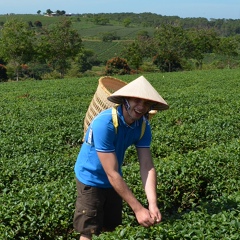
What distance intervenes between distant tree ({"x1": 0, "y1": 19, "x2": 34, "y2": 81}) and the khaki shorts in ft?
134

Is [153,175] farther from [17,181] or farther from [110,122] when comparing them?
[17,181]

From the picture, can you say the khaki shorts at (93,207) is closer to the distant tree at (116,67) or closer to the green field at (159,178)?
the green field at (159,178)

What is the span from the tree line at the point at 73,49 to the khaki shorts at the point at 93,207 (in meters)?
41.0

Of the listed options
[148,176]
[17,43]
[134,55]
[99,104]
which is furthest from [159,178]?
[134,55]

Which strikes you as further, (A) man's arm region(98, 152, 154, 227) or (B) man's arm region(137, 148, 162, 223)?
(B) man's arm region(137, 148, 162, 223)

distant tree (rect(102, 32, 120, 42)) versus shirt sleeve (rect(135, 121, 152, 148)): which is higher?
shirt sleeve (rect(135, 121, 152, 148))

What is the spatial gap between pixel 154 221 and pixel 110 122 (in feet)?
3.14

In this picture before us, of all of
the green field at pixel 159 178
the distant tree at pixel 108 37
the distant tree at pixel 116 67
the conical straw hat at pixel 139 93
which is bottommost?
the distant tree at pixel 116 67

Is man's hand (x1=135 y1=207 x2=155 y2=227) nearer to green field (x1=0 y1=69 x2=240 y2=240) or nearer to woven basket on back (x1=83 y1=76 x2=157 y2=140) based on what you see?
green field (x1=0 y1=69 x2=240 y2=240)

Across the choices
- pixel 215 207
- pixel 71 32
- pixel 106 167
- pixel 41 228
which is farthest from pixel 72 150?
pixel 71 32

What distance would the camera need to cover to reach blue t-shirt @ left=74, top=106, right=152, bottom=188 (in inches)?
154

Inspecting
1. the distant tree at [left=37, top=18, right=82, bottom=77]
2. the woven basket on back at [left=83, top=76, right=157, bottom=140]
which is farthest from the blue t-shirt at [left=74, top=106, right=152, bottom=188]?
the distant tree at [left=37, top=18, right=82, bottom=77]

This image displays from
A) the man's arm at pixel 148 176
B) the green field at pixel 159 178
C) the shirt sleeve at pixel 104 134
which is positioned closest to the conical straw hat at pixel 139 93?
the shirt sleeve at pixel 104 134

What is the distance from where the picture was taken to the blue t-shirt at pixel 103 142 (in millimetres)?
3920
